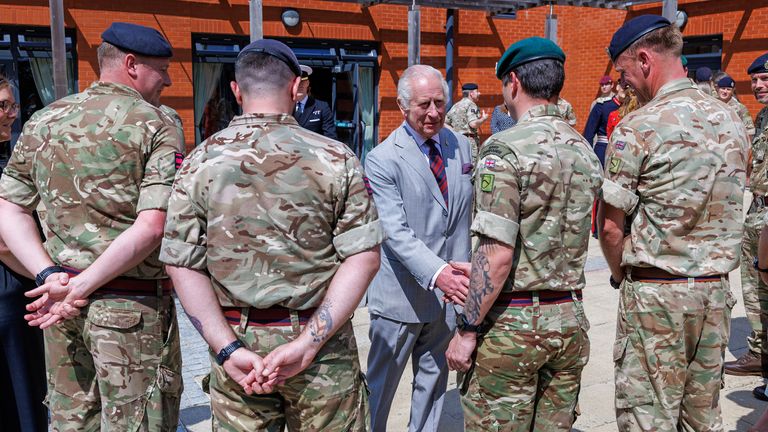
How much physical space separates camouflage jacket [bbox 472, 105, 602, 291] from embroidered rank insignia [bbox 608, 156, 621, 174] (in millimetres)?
152

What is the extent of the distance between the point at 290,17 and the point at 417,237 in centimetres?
1038

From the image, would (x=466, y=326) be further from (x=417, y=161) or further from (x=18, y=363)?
(x=18, y=363)

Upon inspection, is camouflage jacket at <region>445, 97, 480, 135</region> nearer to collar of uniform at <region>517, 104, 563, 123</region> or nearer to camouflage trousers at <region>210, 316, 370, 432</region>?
collar of uniform at <region>517, 104, 563, 123</region>

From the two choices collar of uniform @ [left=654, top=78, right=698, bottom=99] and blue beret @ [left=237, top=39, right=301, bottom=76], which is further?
collar of uniform @ [left=654, top=78, right=698, bottom=99]

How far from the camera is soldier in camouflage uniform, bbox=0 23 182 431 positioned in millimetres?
2711

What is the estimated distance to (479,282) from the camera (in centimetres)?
263

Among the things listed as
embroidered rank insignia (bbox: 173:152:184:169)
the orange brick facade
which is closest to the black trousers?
embroidered rank insignia (bbox: 173:152:184:169)

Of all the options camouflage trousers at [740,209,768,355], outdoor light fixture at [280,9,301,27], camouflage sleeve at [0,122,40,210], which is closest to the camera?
camouflage sleeve at [0,122,40,210]

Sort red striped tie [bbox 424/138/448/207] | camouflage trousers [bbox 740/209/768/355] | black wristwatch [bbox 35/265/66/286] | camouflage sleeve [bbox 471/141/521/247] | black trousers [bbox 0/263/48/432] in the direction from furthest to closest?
camouflage trousers [bbox 740/209/768/355] < red striped tie [bbox 424/138/448/207] < black trousers [bbox 0/263/48/432] < black wristwatch [bbox 35/265/66/286] < camouflage sleeve [bbox 471/141/521/247]

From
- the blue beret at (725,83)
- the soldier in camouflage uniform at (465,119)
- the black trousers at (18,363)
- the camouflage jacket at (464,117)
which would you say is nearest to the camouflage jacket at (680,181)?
the black trousers at (18,363)

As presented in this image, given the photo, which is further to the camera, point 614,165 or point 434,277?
point 434,277

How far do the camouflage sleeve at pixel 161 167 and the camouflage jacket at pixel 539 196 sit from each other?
1.24m

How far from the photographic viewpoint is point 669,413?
9.41 feet

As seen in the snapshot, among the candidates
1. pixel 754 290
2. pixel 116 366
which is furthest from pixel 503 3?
pixel 116 366
